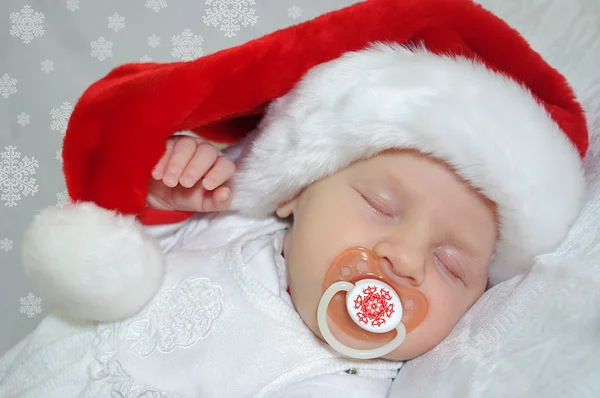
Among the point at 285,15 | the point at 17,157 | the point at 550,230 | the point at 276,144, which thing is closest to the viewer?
the point at 550,230

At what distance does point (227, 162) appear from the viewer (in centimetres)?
100

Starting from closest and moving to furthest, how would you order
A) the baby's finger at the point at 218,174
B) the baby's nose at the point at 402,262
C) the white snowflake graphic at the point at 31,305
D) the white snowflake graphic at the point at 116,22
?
the baby's nose at the point at 402,262 < the baby's finger at the point at 218,174 < the white snowflake graphic at the point at 31,305 < the white snowflake graphic at the point at 116,22

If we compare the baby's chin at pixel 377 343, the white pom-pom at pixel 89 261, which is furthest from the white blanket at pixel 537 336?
the white pom-pom at pixel 89 261

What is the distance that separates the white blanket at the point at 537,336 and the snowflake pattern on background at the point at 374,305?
107 millimetres

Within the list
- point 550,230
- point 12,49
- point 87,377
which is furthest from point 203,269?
point 12,49

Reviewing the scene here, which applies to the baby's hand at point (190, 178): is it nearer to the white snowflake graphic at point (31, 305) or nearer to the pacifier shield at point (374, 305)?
the pacifier shield at point (374, 305)

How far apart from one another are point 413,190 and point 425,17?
299 mm

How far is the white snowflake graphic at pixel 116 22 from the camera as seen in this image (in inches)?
56.7

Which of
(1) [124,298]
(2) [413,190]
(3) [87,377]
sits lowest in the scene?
(3) [87,377]

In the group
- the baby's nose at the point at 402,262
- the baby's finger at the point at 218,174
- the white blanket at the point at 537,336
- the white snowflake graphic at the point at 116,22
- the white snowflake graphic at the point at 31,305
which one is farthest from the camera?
the white snowflake graphic at the point at 116,22

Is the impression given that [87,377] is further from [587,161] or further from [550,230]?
[587,161]

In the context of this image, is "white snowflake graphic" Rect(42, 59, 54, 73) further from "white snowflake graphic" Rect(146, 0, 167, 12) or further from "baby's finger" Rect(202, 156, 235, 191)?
"baby's finger" Rect(202, 156, 235, 191)

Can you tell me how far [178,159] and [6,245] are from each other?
640 millimetres

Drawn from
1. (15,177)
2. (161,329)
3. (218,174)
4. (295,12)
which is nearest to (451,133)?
(218,174)
